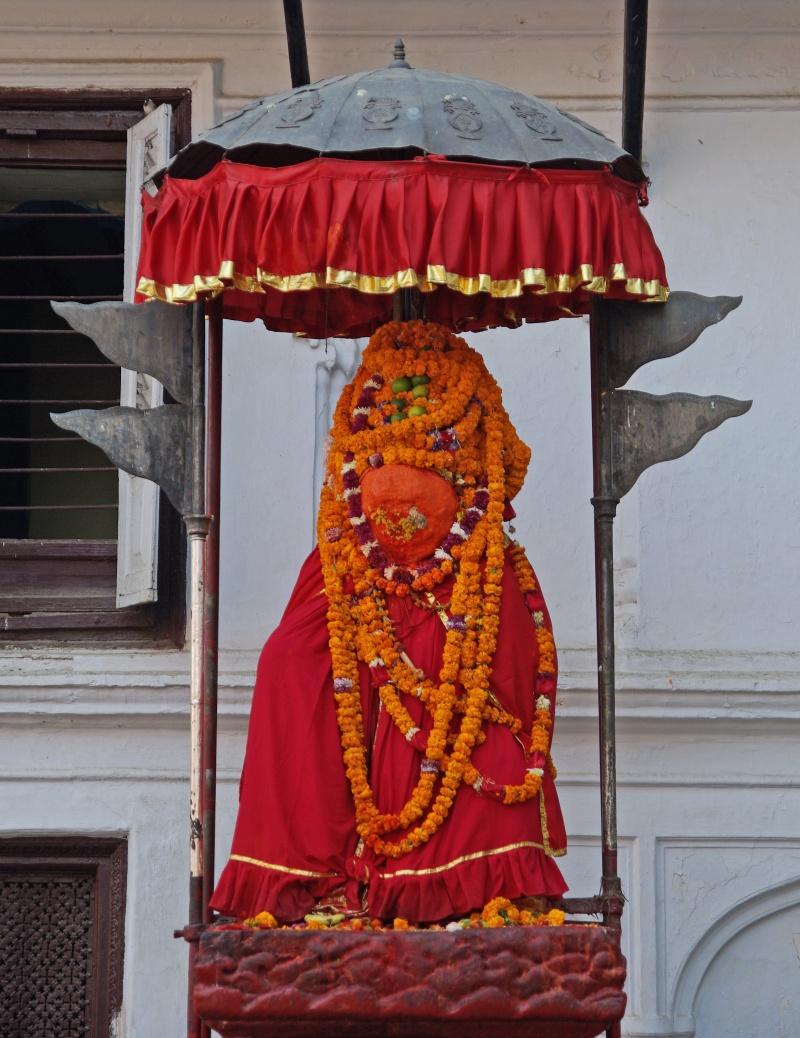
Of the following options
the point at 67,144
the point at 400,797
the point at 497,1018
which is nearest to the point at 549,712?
the point at 400,797

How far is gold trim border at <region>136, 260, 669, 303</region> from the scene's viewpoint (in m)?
4.66


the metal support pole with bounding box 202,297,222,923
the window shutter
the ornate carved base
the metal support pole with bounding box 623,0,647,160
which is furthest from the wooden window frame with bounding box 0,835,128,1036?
the metal support pole with bounding box 623,0,647,160

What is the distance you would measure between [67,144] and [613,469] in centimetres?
245

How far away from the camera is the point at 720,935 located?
19.3 feet

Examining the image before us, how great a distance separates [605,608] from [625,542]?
117 centimetres

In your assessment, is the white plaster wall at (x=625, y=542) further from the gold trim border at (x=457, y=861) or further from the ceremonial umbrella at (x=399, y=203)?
the ceremonial umbrella at (x=399, y=203)

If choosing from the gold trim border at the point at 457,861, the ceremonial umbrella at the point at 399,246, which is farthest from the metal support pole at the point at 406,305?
the gold trim border at the point at 457,861

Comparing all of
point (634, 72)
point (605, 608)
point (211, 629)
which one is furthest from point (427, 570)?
point (634, 72)

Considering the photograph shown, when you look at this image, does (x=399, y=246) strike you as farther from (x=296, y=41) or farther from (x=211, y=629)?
(x=296, y=41)

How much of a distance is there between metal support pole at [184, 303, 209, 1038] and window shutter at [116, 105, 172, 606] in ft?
3.33

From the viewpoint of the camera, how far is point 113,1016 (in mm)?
5887

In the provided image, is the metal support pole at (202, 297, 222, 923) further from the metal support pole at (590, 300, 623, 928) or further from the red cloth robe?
the metal support pole at (590, 300, 623, 928)

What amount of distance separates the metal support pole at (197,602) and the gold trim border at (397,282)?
22 cm

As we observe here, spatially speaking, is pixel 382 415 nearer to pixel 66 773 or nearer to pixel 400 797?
pixel 400 797
